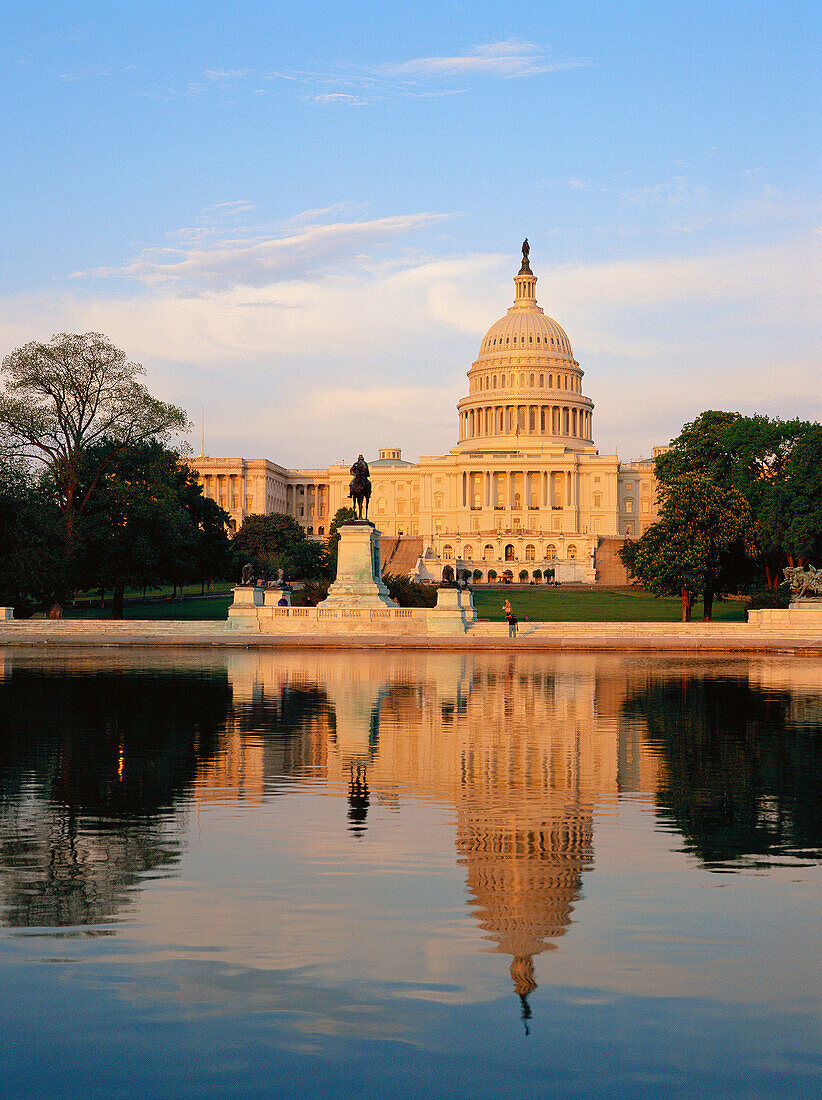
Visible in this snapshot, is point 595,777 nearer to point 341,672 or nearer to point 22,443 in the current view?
point 341,672

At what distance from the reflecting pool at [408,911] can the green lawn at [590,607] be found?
49.4 m

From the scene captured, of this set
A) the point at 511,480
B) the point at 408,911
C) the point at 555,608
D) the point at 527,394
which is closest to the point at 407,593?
the point at 555,608

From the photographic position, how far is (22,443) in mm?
65062

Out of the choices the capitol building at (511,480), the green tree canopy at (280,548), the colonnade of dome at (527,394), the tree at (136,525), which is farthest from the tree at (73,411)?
the colonnade of dome at (527,394)

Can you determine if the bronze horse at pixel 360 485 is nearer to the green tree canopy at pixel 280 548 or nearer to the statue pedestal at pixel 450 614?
the statue pedestal at pixel 450 614

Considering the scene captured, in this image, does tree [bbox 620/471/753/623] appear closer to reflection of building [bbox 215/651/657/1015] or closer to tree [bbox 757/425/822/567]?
tree [bbox 757/425/822/567]

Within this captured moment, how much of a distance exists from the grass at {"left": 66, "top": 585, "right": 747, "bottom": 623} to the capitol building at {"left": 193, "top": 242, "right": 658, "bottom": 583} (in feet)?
228

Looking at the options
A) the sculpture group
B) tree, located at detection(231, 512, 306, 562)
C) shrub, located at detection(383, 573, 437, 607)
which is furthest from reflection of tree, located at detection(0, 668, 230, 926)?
tree, located at detection(231, 512, 306, 562)

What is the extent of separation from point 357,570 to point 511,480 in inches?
5003

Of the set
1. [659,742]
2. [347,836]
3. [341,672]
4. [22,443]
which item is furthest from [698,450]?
[347,836]

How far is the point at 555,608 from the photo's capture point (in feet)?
268

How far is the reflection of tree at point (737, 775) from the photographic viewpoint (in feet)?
39.0

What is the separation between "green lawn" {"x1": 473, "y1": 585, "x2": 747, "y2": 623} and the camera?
72.6 m

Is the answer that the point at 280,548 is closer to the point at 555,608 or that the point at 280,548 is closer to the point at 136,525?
the point at 555,608
